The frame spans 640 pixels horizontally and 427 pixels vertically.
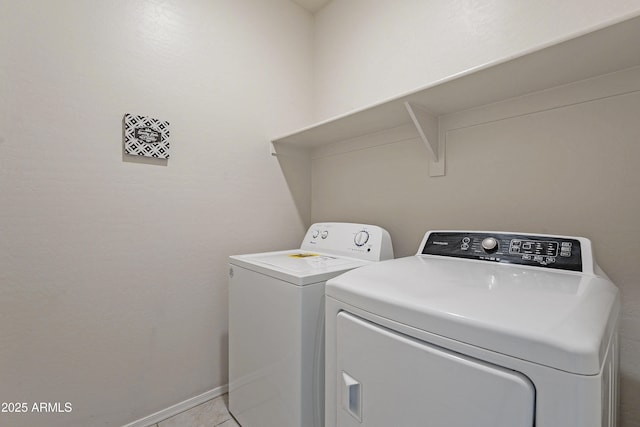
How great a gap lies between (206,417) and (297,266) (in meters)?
1.02

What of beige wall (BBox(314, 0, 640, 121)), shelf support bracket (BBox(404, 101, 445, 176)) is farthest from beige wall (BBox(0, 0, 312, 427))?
shelf support bracket (BBox(404, 101, 445, 176))

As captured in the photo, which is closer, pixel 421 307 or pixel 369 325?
pixel 421 307

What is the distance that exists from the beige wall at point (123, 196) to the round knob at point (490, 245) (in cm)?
126

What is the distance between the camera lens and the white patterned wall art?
4.42 ft

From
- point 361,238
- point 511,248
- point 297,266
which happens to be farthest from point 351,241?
point 511,248

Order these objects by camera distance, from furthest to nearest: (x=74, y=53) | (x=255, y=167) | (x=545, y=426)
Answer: (x=255, y=167) < (x=74, y=53) < (x=545, y=426)

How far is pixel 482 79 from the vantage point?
1.02m

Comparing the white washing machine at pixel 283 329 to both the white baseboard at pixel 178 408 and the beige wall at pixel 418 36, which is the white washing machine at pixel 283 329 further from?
the beige wall at pixel 418 36

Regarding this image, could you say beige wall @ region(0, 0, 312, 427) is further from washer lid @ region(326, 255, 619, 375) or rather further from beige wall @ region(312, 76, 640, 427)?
washer lid @ region(326, 255, 619, 375)

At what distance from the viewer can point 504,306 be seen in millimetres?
585

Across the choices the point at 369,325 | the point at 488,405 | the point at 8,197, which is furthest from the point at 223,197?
the point at 488,405

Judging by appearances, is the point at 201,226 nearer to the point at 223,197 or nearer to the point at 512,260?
the point at 223,197

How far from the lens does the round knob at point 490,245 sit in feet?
3.43

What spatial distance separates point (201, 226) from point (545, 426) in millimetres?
1567
